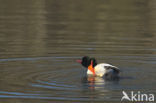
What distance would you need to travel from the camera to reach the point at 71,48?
16594 mm

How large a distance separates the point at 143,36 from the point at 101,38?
1.62 m

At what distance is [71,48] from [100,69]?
3.55 metres

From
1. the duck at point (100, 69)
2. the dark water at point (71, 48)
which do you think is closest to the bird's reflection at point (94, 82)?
the dark water at point (71, 48)

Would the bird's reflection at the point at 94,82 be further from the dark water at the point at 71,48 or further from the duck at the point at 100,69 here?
the duck at the point at 100,69

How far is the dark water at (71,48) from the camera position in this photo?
11.4 m

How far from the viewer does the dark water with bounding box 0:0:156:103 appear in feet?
37.3

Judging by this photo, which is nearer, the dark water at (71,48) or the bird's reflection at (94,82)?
the dark water at (71,48)

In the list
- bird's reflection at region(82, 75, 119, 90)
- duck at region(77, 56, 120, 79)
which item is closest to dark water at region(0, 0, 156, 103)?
bird's reflection at region(82, 75, 119, 90)

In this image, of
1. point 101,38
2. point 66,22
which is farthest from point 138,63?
point 66,22

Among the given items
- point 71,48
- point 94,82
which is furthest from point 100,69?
point 71,48

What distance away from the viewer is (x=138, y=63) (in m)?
14.3

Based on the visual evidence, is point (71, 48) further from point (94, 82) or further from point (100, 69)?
point (94, 82)

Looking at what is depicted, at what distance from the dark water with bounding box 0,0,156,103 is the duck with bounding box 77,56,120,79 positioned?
22cm

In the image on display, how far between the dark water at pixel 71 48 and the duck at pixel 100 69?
0.72 ft
